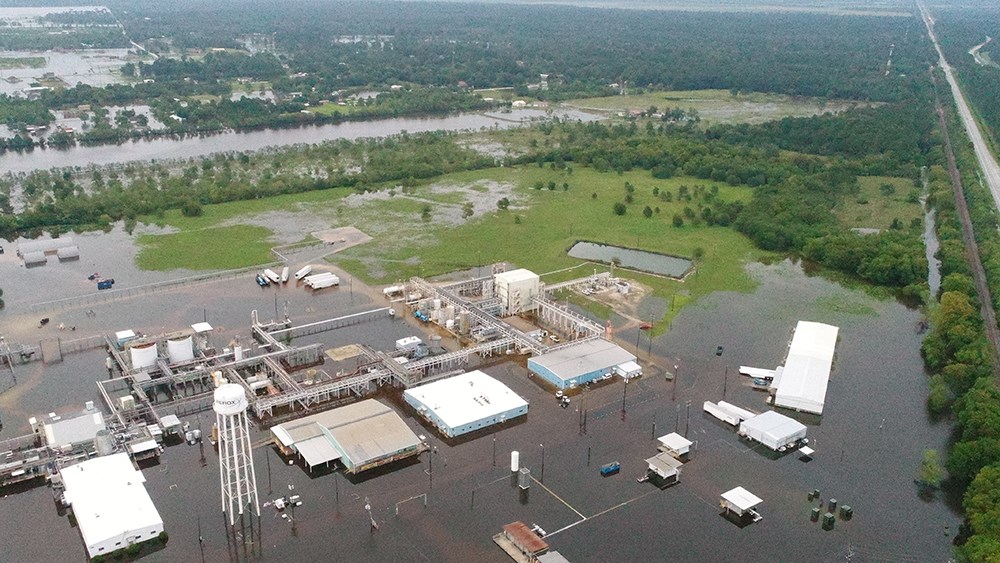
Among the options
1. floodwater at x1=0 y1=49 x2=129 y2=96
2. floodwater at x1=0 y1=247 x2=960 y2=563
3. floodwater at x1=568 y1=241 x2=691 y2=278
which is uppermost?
floodwater at x1=0 y1=49 x2=129 y2=96

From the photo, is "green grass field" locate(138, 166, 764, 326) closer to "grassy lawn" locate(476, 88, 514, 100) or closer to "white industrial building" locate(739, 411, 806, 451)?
"white industrial building" locate(739, 411, 806, 451)

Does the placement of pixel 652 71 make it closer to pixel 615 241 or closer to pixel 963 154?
pixel 963 154

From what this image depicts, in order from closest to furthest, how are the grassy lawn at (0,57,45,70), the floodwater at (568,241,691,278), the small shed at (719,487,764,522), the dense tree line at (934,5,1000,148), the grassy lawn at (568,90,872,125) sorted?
the small shed at (719,487,764,522)
the floodwater at (568,241,691,278)
the dense tree line at (934,5,1000,148)
the grassy lawn at (568,90,872,125)
the grassy lawn at (0,57,45,70)

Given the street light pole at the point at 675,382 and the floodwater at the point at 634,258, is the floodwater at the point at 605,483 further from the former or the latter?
the floodwater at the point at 634,258

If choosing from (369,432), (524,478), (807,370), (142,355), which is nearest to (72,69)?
(142,355)

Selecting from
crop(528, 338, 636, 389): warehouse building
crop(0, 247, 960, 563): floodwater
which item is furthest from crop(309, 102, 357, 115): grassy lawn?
crop(528, 338, 636, 389): warehouse building

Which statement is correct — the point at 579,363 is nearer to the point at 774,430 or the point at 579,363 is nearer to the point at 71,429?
the point at 774,430

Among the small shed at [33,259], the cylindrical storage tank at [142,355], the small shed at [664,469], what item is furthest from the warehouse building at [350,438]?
the small shed at [33,259]
